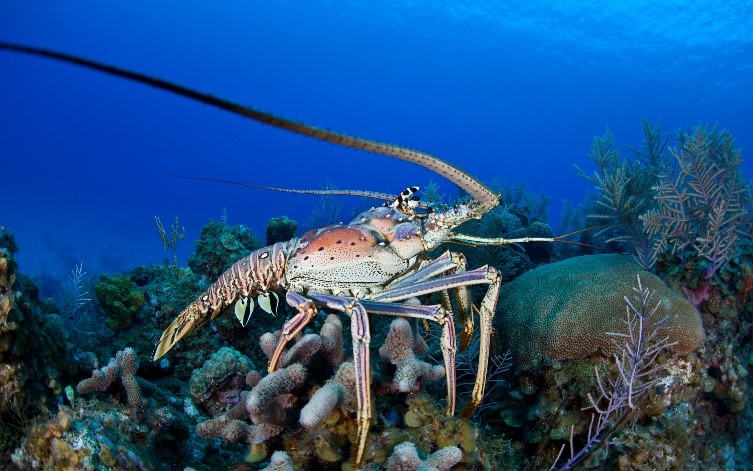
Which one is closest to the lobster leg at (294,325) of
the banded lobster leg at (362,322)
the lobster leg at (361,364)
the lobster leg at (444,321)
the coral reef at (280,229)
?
the banded lobster leg at (362,322)

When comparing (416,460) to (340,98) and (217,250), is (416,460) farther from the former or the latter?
(340,98)

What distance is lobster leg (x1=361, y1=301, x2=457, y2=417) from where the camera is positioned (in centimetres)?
297

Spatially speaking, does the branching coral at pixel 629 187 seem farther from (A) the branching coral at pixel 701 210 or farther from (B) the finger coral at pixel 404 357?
(B) the finger coral at pixel 404 357

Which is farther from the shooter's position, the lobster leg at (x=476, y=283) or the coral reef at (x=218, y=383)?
the coral reef at (x=218, y=383)

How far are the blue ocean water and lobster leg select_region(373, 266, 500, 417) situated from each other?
33.0m

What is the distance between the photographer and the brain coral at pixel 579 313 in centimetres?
376

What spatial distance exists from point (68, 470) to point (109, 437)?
25cm

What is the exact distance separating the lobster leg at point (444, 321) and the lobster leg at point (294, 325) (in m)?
0.44

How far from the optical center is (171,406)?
3373 mm

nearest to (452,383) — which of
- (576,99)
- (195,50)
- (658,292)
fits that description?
(658,292)

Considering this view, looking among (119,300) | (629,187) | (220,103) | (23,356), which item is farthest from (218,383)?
(629,187)

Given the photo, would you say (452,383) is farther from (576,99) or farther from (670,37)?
(576,99)

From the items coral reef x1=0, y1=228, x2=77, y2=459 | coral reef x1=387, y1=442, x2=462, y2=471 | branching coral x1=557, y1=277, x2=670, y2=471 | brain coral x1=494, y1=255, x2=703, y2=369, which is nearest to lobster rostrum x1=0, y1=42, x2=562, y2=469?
coral reef x1=387, y1=442, x2=462, y2=471

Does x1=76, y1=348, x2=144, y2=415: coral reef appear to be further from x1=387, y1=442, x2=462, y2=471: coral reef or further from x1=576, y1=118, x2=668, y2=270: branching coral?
x1=576, y1=118, x2=668, y2=270: branching coral
